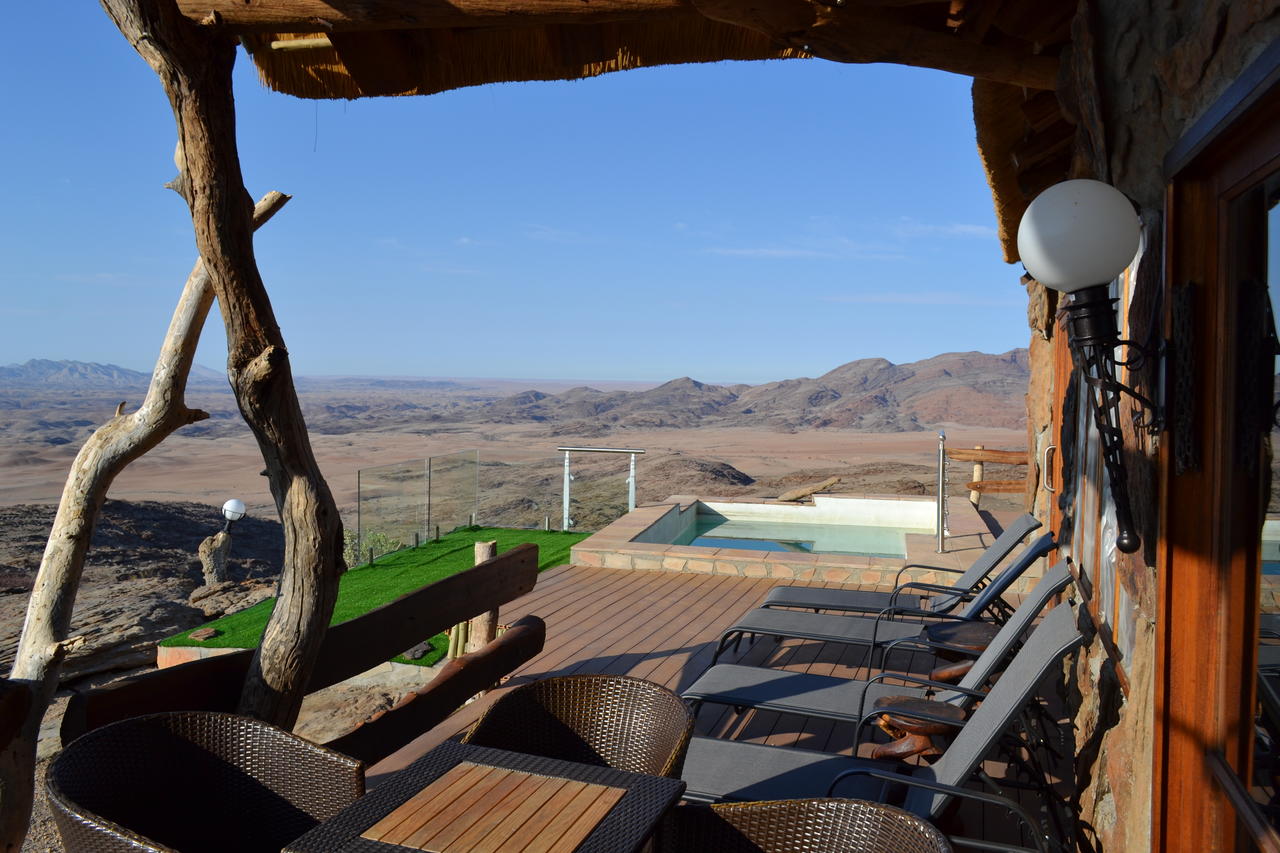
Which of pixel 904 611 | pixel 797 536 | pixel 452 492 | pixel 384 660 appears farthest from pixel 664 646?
pixel 797 536

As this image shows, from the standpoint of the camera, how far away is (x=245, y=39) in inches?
107

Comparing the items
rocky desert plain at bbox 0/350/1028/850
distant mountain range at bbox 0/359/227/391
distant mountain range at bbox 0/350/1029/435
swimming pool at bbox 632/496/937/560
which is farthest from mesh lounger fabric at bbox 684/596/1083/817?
distant mountain range at bbox 0/359/227/391

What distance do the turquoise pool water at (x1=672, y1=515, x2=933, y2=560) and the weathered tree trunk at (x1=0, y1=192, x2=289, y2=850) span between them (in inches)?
267

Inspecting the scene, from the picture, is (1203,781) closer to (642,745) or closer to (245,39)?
(642,745)

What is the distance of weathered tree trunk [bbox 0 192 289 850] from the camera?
2340mm

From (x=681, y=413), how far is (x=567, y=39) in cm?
4712

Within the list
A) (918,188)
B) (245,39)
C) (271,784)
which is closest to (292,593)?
(271,784)

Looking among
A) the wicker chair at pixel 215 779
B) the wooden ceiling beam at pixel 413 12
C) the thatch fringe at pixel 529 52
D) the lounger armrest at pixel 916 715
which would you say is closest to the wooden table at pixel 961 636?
the lounger armrest at pixel 916 715

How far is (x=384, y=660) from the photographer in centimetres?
286

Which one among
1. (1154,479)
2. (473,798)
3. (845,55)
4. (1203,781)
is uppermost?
(845,55)

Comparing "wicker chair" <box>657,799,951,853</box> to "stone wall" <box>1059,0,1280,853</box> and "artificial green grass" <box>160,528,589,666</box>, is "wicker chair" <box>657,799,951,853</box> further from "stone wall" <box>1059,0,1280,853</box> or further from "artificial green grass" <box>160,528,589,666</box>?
"artificial green grass" <box>160,528,589,666</box>

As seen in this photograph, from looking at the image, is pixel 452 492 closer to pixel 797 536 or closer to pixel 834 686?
pixel 797 536

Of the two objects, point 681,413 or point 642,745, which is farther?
point 681,413

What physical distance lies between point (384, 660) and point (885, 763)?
66.3 inches
